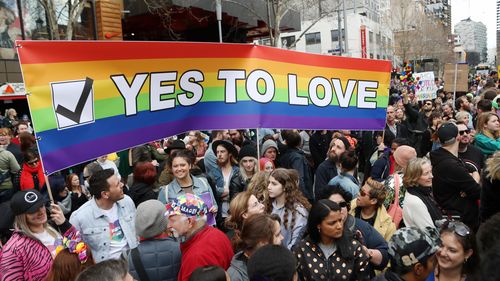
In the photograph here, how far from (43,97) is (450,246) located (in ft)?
10.1

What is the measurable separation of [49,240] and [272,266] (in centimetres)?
219

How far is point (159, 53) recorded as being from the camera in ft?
13.3

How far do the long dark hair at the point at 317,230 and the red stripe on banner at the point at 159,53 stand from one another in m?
2.00

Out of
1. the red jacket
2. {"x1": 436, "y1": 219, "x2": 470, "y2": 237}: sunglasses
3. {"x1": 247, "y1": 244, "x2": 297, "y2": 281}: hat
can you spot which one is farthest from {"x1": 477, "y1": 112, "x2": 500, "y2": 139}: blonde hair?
{"x1": 247, "y1": 244, "x2": 297, "y2": 281}: hat

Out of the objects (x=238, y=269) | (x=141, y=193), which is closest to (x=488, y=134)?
(x=238, y=269)

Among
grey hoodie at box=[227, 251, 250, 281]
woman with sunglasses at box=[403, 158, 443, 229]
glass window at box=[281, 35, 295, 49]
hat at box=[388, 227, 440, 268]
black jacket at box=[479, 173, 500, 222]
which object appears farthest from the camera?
glass window at box=[281, 35, 295, 49]

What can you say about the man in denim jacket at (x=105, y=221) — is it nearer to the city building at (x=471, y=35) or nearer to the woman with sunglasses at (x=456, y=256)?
the woman with sunglasses at (x=456, y=256)

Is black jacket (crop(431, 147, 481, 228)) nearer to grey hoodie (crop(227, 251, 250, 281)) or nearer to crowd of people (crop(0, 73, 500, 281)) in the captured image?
crowd of people (crop(0, 73, 500, 281))

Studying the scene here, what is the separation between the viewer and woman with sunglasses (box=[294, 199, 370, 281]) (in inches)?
123

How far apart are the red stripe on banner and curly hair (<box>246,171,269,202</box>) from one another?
51.3 inches

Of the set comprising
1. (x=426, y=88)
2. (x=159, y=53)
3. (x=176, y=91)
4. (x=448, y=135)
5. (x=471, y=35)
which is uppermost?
(x=471, y=35)

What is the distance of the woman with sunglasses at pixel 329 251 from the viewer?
3.12m

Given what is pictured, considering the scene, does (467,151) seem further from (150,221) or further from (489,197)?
(150,221)

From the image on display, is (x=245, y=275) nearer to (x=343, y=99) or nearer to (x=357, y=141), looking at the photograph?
(x=343, y=99)
